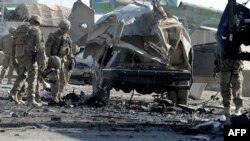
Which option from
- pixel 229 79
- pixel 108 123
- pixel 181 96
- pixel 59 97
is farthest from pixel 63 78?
pixel 108 123

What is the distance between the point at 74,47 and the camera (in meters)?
16.3

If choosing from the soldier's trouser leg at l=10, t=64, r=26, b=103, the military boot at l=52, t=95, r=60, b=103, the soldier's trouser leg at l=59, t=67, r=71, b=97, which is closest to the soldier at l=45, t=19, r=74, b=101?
the soldier's trouser leg at l=59, t=67, r=71, b=97

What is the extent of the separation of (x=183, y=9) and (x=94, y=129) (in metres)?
26.1

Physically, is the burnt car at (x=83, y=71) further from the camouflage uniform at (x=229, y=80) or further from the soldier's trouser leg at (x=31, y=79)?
the camouflage uniform at (x=229, y=80)

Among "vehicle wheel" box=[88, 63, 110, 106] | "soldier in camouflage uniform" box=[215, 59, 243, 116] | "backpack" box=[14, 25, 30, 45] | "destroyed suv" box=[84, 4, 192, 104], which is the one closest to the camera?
"soldier in camouflage uniform" box=[215, 59, 243, 116]

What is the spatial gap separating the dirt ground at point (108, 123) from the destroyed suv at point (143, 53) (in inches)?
20.7

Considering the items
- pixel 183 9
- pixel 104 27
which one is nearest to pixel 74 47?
pixel 104 27

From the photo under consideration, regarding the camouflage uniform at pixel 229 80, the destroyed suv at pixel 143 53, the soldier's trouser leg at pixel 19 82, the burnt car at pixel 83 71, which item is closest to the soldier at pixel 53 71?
the soldier's trouser leg at pixel 19 82

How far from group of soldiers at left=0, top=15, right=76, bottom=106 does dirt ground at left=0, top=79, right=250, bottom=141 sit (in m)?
0.48

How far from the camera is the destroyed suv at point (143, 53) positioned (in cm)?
1427

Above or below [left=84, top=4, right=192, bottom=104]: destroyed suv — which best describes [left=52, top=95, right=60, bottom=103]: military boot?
below

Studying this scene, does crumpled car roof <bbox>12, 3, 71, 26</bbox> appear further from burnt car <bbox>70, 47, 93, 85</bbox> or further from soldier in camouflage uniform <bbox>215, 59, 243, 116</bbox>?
soldier in camouflage uniform <bbox>215, 59, 243, 116</bbox>

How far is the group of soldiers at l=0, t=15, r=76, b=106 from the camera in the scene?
14.4 m

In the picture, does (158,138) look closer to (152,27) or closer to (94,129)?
(94,129)
